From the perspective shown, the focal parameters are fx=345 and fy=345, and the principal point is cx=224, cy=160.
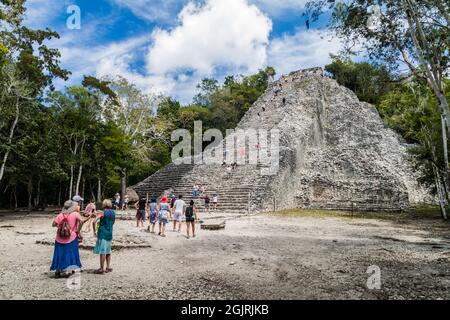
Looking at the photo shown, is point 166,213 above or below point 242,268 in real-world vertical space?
above

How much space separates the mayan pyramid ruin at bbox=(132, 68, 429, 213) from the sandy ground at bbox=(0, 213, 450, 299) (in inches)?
383

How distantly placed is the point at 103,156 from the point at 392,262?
1733cm

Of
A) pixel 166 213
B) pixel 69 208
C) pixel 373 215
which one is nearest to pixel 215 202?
pixel 373 215

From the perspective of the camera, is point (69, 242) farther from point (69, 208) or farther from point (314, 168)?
point (314, 168)

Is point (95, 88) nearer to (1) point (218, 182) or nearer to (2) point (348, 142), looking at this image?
(1) point (218, 182)

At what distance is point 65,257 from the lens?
5578 mm

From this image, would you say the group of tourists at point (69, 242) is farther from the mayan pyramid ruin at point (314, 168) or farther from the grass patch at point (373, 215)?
the grass patch at point (373, 215)

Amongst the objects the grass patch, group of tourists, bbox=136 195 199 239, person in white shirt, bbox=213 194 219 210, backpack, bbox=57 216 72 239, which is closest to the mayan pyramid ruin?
person in white shirt, bbox=213 194 219 210

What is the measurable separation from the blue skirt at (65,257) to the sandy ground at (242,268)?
21cm

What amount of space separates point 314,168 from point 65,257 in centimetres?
2218

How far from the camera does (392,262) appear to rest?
7.08m

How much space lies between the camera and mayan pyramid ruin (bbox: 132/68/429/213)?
21375 mm

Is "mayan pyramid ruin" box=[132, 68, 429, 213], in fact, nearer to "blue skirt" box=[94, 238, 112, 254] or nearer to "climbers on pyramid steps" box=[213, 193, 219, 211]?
"climbers on pyramid steps" box=[213, 193, 219, 211]

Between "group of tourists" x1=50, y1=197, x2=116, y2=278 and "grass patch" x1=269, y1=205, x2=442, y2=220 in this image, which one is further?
"grass patch" x1=269, y1=205, x2=442, y2=220
